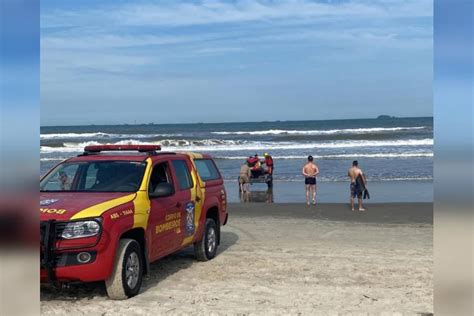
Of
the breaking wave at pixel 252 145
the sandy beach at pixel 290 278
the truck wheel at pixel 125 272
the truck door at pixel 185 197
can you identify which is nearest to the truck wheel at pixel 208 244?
the sandy beach at pixel 290 278

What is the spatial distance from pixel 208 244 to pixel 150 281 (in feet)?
5.35

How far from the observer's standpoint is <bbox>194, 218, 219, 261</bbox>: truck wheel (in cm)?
909

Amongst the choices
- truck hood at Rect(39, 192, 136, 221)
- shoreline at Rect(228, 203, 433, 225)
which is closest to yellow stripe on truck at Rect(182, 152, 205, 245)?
truck hood at Rect(39, 192, 136, 221)

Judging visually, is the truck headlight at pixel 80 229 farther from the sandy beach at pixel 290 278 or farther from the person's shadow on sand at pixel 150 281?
the sandy beach at pixel 290 278

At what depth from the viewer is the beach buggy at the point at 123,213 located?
Answer: 613cm

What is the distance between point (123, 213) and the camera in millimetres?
6594

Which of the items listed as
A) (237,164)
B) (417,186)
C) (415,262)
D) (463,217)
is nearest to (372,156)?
(237,164)

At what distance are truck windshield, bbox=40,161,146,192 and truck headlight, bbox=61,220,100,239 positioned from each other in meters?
1.27

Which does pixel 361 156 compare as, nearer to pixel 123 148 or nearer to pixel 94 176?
pixel 123 148

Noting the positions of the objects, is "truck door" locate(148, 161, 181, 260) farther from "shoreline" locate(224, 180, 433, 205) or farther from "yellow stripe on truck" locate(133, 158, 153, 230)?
"shoreline" locate(224, 180, 433, 205)

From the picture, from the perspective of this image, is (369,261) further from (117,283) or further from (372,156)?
(372,156)

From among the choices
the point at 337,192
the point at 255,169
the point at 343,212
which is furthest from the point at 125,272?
the point at 255,169

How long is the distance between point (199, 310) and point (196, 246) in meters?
2.76

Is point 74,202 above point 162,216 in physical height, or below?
above
